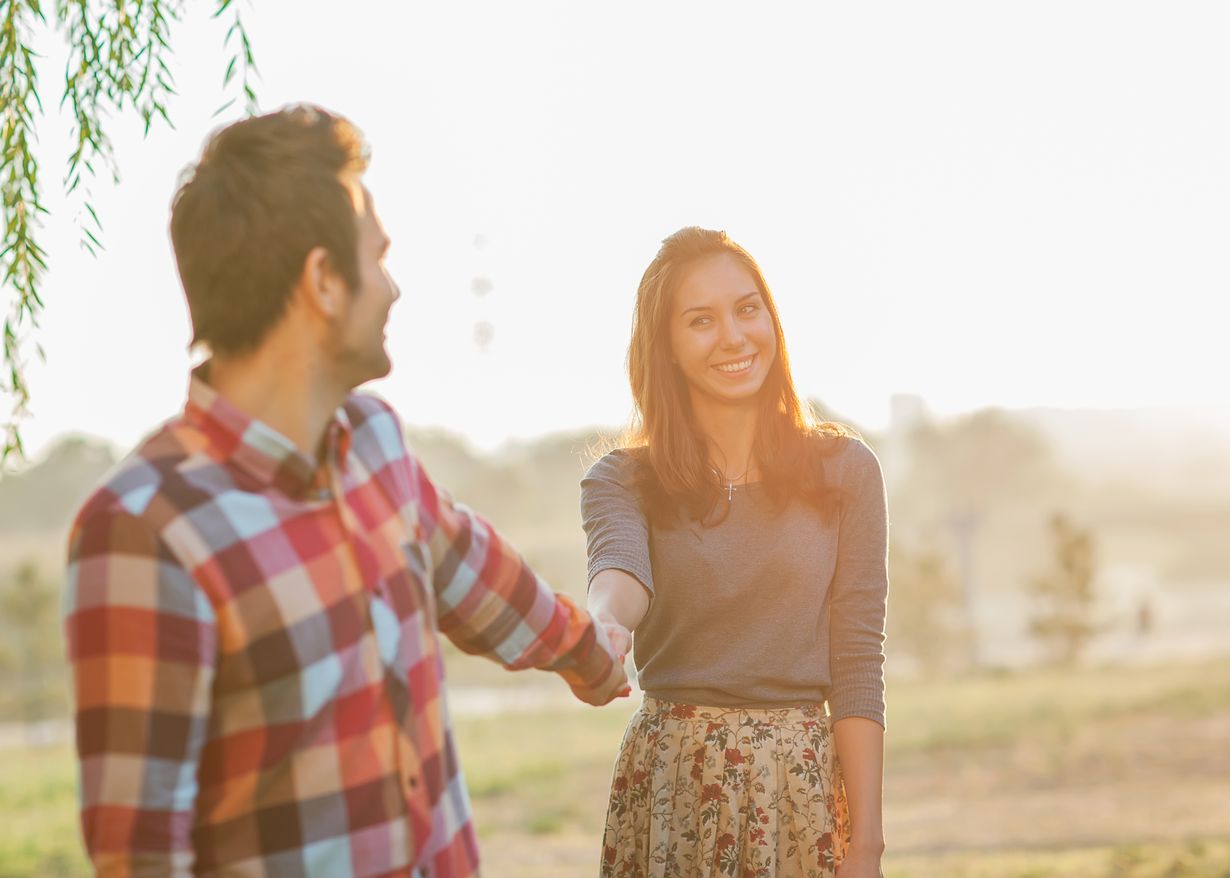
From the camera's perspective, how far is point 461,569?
1.67 metres

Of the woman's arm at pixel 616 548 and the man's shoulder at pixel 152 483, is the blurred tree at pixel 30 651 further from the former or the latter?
the man's shoulder at pixel 152 483

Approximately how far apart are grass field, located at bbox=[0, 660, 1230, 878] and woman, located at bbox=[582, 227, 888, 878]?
5.13 m

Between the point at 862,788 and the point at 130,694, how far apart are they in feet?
4.80

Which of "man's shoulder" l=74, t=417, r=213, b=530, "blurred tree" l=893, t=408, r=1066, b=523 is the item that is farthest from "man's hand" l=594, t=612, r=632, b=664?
"blurred tree" l=893, t=408, r=1066, b=523

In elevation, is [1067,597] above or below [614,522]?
below

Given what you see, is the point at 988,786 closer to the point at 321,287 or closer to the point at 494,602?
the point at 494,602

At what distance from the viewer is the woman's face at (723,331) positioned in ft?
8.16

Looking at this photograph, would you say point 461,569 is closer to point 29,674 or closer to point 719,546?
point 719,546

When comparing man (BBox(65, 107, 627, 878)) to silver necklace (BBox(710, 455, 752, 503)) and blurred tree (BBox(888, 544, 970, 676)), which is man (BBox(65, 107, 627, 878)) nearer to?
silver necklace (BBox(710, 455, 752, 503))

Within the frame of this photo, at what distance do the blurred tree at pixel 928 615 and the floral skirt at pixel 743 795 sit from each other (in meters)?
18.5

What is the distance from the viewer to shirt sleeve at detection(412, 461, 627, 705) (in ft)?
5.38

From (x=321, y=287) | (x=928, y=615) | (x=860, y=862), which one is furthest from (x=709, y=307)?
(x=928, y=615)

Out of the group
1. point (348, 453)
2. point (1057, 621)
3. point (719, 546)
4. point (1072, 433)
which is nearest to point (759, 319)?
point (719, 546)

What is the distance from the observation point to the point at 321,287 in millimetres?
1403
